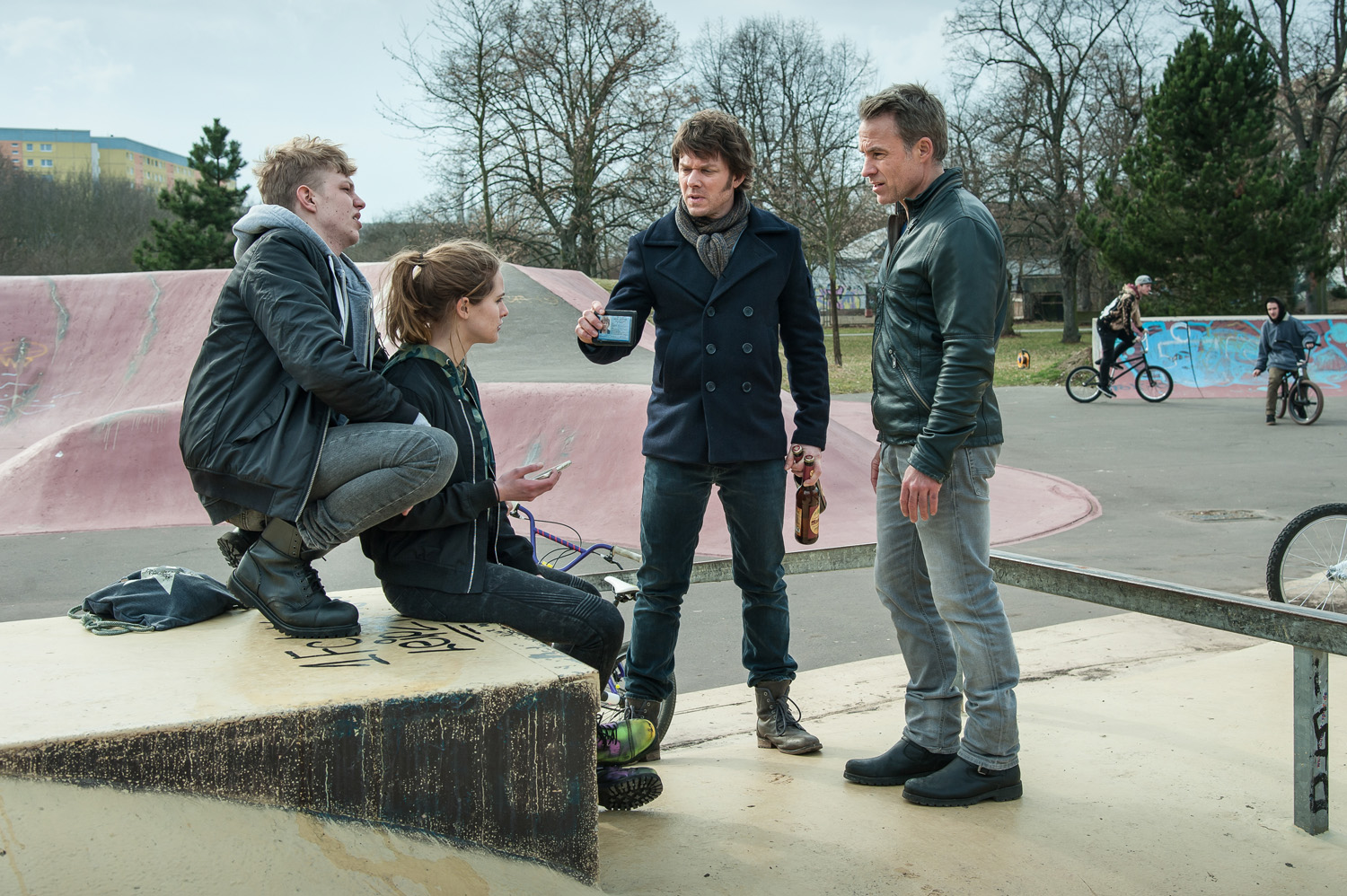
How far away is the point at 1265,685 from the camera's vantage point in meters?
3.82

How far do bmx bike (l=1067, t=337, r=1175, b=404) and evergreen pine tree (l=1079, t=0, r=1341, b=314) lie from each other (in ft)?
19.2

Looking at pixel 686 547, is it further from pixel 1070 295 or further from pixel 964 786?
pixel 1070 295

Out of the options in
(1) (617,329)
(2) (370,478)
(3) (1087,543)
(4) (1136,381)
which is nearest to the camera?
(2) (370,478)

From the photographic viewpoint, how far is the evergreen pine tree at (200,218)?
119 feet

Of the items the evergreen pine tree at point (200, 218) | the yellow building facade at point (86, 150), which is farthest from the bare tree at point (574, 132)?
the yellow building facade at point (86, 150)

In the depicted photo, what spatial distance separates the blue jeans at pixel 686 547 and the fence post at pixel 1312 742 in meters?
1.42

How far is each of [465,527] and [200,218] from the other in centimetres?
3997

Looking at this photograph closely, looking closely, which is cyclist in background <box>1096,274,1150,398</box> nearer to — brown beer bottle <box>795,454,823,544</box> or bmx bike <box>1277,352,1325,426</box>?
bmx bike <box>1277,352,1325,426</box>

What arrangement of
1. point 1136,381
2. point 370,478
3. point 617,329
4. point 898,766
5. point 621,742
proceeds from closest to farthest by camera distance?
point 370,478 < point 621,742 < point 898,766 < point 617,329 < point 1136,381

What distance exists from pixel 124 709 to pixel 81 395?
14.4 m

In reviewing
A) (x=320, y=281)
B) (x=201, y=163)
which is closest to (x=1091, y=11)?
(x=201, y=163)

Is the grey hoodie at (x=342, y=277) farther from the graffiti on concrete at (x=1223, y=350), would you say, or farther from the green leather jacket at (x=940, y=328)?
the graffiti on concrete at (x=1223, y=350)

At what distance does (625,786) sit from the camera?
8.55 ft

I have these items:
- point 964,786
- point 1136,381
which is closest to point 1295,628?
point 964,786
